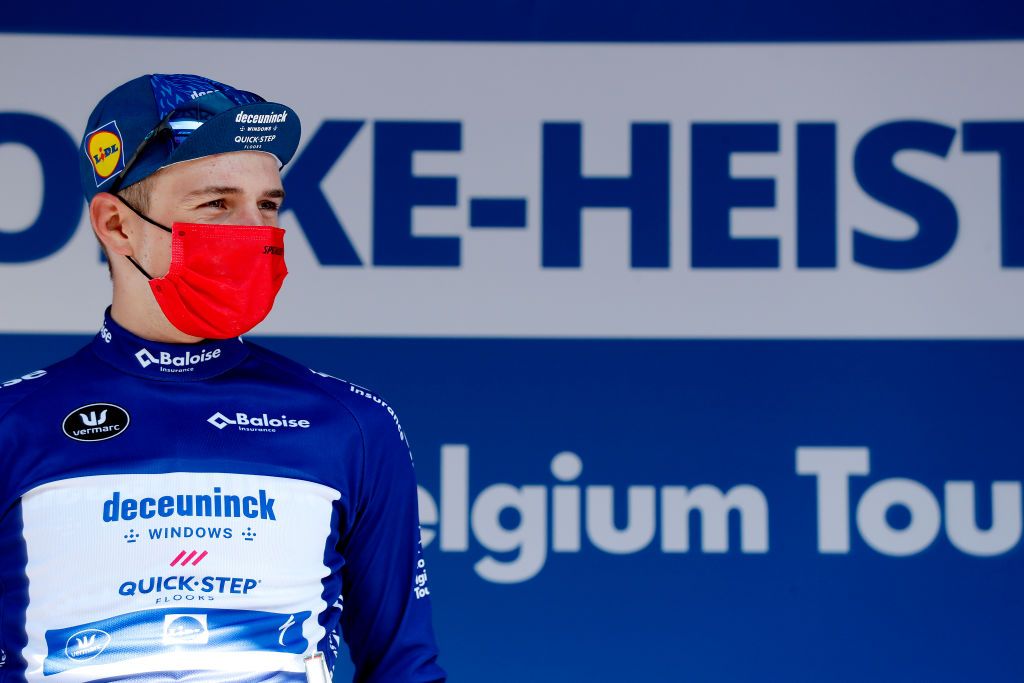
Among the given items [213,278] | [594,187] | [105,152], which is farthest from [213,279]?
[594,187]

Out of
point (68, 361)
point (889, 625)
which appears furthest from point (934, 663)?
point (68, 361)

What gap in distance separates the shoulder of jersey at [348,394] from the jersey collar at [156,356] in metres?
0.08

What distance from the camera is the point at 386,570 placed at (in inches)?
62.4

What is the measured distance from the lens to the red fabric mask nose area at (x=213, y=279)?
1520 mm

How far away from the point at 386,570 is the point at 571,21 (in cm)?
146

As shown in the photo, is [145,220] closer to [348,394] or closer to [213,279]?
[213,279]

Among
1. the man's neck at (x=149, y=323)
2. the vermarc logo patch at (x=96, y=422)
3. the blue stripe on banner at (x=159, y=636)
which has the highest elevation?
the man's neck at (x=149, y=323)

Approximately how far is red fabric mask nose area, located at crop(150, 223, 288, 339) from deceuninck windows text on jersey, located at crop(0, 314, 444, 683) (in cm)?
6

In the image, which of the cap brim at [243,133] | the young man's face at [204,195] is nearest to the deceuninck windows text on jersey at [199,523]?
the young man's face at [204,195]

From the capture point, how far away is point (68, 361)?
1589mm

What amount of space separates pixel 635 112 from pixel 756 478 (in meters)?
0.78

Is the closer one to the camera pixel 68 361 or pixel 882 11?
pixel 68 361

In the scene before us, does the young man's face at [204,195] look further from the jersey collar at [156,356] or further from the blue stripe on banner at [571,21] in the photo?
the blue stripe on banner at [571,21]

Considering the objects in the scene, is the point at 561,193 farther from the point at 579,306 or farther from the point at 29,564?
the point at 29,564
